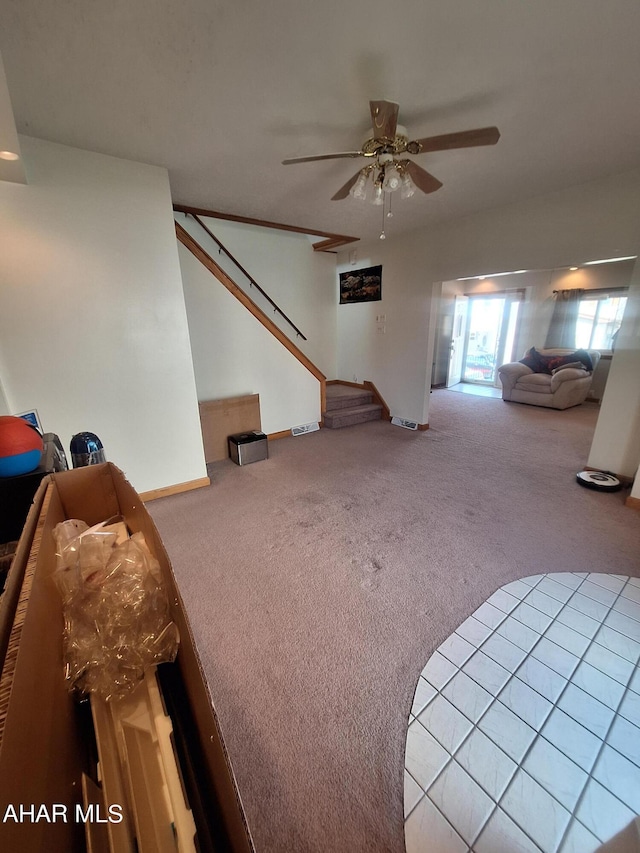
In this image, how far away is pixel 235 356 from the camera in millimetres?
3746

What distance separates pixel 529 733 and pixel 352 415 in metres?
3.79

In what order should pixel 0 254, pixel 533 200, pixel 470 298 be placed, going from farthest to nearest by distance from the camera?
pixel 470 298
pixel 533 200
pixel 0 254

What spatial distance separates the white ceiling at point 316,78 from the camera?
1280 millimetres

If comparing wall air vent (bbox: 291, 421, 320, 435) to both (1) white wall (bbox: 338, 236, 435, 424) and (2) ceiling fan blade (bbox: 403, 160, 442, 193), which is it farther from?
(2) ceiling fan blade (bbox: 403, 160, 442, 193)

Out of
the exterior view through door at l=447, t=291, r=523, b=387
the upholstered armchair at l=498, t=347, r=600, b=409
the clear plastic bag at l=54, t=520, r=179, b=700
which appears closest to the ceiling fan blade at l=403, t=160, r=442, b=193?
the clear plastic bag at l=54, t=520, r=179, b=700

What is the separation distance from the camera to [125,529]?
1.02m

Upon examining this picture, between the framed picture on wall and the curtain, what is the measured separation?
163 inches

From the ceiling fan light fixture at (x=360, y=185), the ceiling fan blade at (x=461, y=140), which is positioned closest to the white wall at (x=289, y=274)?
the ceiling fan light fixture at (x=360, y=185)

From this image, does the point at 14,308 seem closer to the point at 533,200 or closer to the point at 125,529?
the point at 125,529

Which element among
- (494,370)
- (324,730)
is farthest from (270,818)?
(494,370)

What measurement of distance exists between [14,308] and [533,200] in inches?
169

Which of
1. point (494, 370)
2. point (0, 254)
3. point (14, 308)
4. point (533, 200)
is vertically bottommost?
point (494, 370)

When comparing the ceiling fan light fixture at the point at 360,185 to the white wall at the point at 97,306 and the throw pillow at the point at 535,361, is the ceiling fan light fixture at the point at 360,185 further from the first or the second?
the throw pillow at the point at 535,361

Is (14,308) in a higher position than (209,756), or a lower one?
higher
